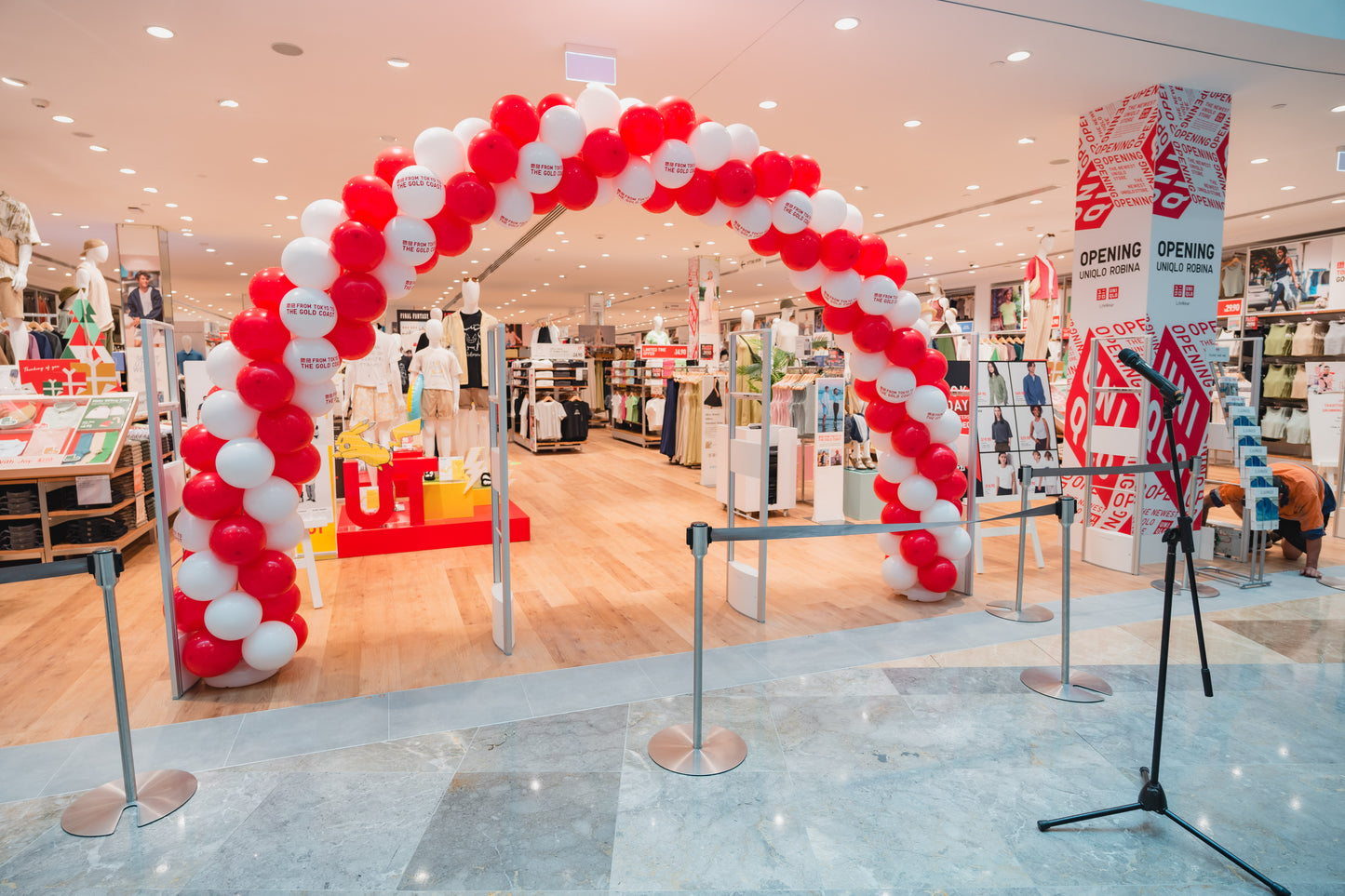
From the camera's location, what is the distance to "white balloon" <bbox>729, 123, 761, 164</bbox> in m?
3.58

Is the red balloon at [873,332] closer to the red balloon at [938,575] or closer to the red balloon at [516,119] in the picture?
the red balloon at [938,575]

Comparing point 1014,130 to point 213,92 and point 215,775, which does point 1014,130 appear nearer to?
point 213,92

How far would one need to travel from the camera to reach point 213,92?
216 inches

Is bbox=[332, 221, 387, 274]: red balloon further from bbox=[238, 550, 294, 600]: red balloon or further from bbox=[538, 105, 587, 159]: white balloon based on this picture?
bbox=[238, 550, 294, 600]: red balloon

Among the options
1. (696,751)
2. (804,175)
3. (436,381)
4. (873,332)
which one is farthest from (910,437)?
(436,381)

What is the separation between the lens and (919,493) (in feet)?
14.0

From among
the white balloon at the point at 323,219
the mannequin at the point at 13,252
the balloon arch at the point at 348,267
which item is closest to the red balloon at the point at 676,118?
the balloon arch at the point at 348,267

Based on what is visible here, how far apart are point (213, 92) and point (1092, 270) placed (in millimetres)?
6650

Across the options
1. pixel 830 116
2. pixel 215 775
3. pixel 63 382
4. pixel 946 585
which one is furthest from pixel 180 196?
pixel 946 585

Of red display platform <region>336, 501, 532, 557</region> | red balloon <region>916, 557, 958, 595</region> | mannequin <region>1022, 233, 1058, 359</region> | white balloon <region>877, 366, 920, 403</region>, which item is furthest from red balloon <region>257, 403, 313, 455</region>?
mannequin <region>1022, 233, 1058, 359</region>

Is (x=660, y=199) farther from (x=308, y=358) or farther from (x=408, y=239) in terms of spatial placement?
(x=308, y=358)

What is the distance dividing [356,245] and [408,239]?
0.21 meters

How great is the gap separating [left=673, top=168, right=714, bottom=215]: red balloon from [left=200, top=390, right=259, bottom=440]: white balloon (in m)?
2.19

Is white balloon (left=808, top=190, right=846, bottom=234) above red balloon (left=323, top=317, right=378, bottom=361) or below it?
above
